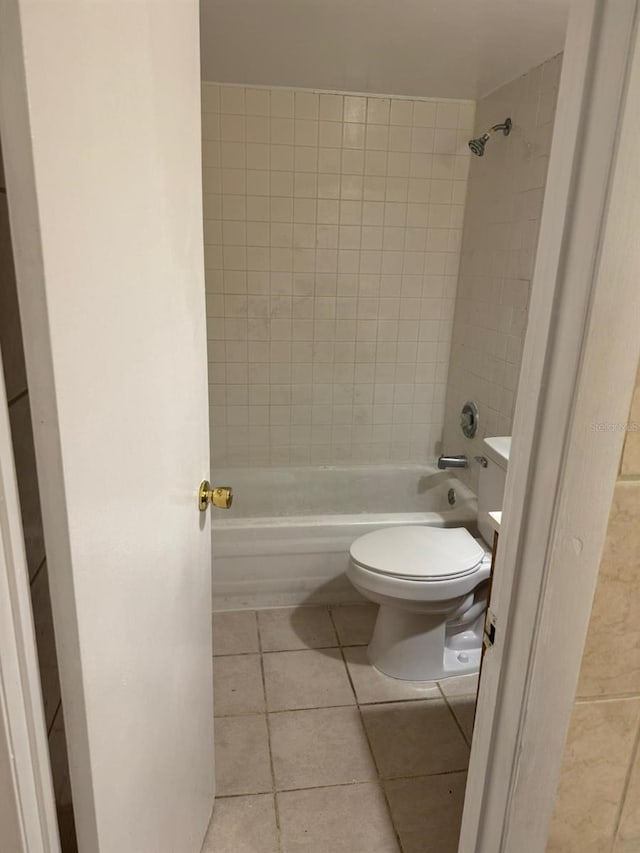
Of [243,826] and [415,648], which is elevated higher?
[415,648]

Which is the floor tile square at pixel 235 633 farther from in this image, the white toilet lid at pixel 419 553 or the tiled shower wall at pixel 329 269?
the tiled shower wall at pixel 329 269

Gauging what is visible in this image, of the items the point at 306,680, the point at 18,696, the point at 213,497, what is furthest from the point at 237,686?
the point at 18,696

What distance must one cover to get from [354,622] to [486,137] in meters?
2.10

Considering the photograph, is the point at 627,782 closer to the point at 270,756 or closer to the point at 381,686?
the point at 270,756

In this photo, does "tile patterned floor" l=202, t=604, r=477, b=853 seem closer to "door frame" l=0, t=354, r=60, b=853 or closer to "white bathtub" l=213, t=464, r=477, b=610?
"white bathtub" l=213, t=464, r=477, b=610

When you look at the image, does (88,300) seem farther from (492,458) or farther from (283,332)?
(283,332)

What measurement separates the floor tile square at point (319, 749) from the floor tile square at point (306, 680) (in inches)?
1.6

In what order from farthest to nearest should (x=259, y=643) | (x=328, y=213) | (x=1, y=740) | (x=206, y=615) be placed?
(x=328, y=213) → (x=259, y=643) → (x=206, y=615) → (x=1, y=740)

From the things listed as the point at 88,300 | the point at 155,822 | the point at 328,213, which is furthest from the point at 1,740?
the point at 328,213

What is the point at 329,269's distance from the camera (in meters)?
2.76

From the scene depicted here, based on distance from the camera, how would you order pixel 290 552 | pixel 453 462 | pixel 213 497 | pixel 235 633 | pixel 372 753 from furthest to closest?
pixel 453 462 < pixel 290 552 < pixel 235 633 < pixel 372 753 < pixel 213 497

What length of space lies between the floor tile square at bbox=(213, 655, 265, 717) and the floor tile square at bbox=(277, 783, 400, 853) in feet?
1.15

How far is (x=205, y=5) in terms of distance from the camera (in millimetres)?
1676

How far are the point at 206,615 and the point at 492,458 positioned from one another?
3.64 feet
